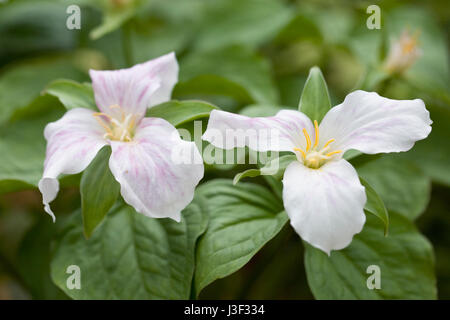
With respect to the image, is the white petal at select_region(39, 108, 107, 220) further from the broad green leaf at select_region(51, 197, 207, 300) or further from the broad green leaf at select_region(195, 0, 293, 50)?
the broad green leaf at select_region(195, 0, 293, 50)

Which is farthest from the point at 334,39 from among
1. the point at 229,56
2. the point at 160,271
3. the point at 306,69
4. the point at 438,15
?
the point at 160,271

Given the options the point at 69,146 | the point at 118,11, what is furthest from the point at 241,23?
the point at 69,146

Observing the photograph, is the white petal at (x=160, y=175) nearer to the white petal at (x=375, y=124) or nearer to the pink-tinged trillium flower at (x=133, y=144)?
the pink-tinged trillium flower at (x=133, y=144)

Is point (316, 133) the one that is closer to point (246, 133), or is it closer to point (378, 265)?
point (246, 133)

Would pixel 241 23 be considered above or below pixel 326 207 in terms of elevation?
above

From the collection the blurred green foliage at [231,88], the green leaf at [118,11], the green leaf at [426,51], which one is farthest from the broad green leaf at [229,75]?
the green leaf at [426,51]

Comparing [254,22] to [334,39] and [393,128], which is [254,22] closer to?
[334,39]
